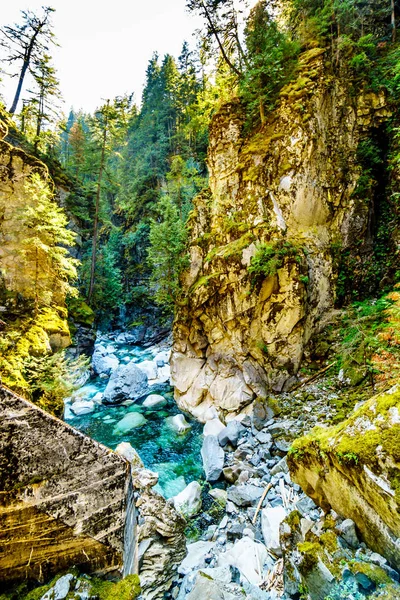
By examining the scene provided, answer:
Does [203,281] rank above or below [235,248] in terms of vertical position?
below

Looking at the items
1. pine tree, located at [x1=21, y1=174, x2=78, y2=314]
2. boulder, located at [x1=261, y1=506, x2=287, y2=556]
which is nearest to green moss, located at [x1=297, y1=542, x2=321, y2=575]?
boulder, located at [x1=261, y1=506, x2=287, y2=556]

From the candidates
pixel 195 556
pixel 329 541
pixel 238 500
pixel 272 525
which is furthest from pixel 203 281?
pixel 329 541

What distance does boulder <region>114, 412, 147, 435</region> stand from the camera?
9.67 m

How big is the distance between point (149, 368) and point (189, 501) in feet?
31.3

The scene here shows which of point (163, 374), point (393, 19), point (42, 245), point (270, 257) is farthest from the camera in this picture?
point (163, 374)

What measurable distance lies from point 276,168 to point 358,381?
8516 mm

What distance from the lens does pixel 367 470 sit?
243 centimetres

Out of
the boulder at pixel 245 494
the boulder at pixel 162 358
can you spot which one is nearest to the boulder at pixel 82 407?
the boulder at pixel 162 358

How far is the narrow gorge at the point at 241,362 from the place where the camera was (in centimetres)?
194

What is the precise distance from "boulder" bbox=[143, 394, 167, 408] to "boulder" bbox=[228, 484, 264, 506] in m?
6.26

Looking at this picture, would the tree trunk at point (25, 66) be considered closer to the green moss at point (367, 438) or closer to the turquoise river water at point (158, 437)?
the turquoise river water at point (158, 437)

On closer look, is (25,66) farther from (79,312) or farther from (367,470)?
(367,470)

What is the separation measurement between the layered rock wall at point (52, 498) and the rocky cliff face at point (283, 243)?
25.4ft

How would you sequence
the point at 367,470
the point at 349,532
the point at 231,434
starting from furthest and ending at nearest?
the point at 231,434 < the point at 349,532 < the point at 367,470
